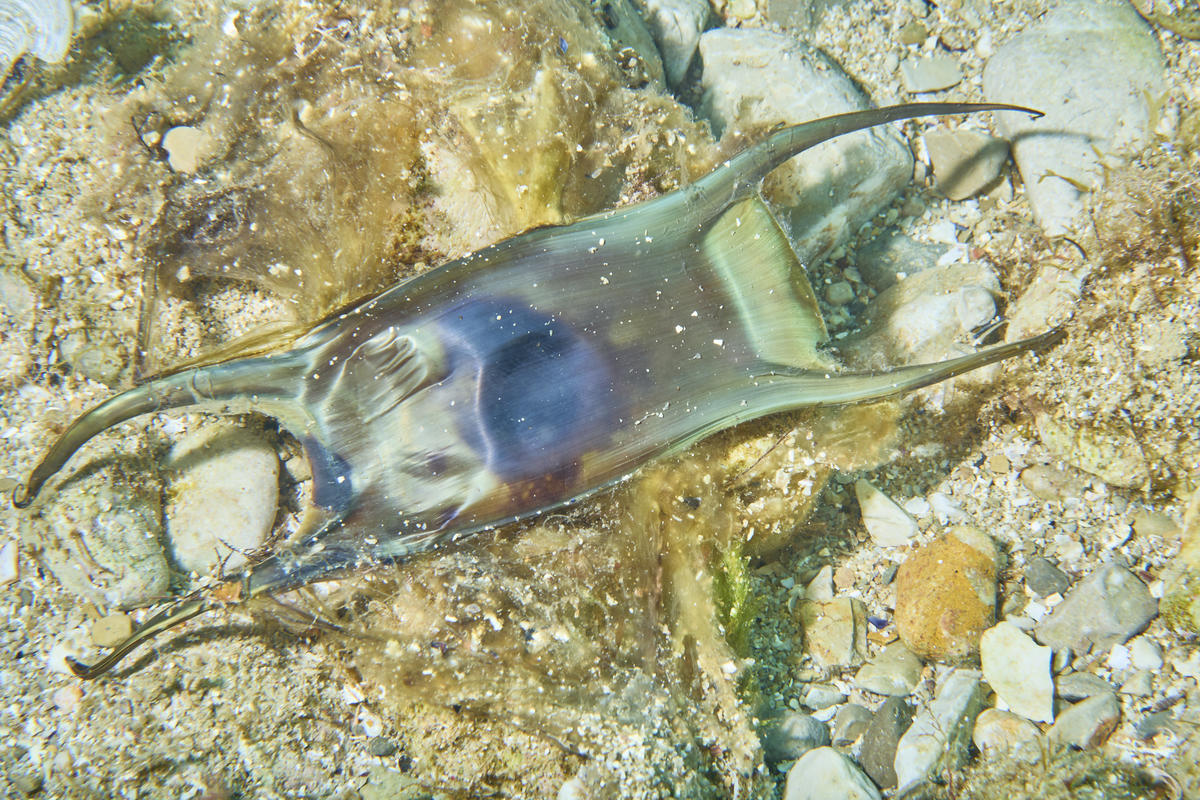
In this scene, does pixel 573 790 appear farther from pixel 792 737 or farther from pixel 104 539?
pixel 104 539

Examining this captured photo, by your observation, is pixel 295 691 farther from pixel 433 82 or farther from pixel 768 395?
pixel 433 82

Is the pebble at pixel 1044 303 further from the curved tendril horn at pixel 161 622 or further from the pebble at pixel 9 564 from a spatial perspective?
the pebble at pixel 9 564

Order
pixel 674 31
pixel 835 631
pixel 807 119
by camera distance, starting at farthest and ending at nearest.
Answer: pixel 674 31 < pixel 807 119 < pixel 835 631

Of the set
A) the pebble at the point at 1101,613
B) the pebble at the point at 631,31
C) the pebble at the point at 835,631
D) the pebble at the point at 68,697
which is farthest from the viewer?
the pebble at the point at 631,31

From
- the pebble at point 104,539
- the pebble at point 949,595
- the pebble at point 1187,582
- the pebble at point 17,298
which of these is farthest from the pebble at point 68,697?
the pebble at point 1187,582

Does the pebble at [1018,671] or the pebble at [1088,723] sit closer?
the pebble at [1088,723]

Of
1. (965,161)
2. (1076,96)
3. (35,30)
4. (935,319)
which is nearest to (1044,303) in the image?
(935,319)

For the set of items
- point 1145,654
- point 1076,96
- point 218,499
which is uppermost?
point 218,499

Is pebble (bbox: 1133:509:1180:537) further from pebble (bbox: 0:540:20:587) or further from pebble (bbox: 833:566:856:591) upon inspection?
pebble (bbox: 0:540:20:587)
